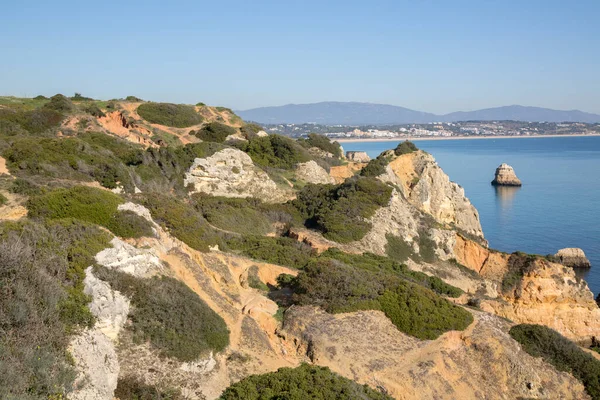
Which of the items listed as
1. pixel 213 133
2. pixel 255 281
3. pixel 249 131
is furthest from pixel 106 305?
pixel 249 131

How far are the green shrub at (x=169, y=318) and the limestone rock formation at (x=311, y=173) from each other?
30.9 metres

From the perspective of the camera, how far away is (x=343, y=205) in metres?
34.1

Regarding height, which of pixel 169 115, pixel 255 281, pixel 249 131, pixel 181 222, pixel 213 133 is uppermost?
pixel 169 115

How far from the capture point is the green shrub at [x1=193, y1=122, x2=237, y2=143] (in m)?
51.5

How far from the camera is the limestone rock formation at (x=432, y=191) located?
4741cm

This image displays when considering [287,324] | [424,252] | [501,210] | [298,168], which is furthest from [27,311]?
[501,210]

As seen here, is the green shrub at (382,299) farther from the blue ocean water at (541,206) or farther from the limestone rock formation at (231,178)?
the blue ocean water at (541,206)

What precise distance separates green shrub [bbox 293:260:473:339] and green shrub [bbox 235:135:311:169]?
28.5 metres

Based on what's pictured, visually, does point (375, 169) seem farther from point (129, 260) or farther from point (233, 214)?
point (129, 260)

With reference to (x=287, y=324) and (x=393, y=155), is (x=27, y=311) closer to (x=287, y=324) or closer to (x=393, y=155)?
(x=287, y=324)

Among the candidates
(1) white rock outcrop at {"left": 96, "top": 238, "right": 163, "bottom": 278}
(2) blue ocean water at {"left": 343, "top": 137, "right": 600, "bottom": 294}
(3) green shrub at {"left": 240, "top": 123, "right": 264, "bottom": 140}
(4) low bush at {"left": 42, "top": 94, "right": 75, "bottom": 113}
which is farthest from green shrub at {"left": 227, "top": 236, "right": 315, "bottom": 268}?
(3) green shrub at {"left": 240, "top": 123, "right": 264, "bottom": 140}

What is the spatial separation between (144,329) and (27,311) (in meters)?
3.57

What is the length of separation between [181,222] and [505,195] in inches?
3049

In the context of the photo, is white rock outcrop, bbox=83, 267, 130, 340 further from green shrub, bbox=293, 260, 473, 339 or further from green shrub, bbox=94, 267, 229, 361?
green shrub, bbox=293, 260, 473, 339
